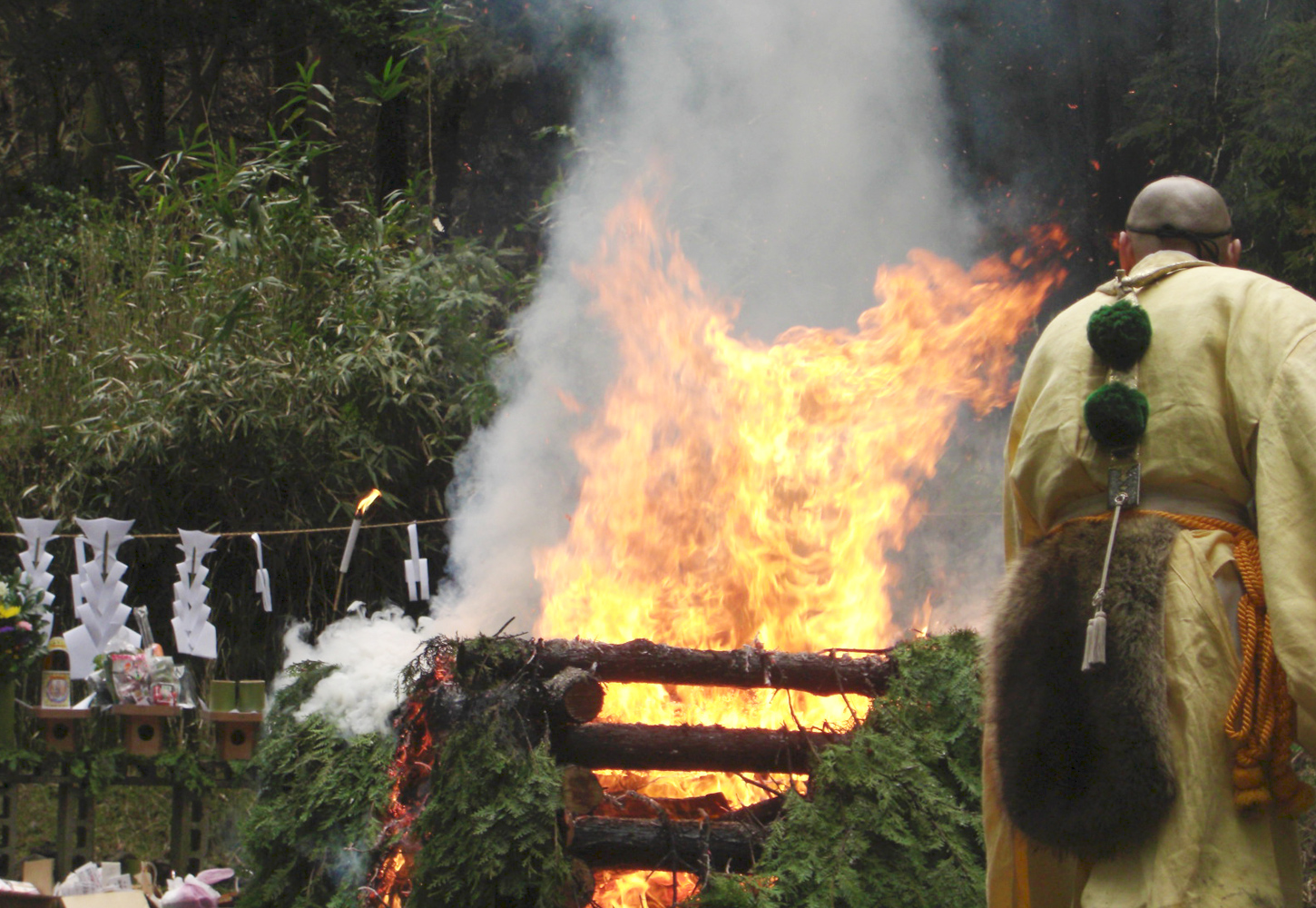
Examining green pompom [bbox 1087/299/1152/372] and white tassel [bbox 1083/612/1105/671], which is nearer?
white tassel [bbox 1083/612/1105/671]

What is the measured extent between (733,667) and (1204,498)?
2380 mm

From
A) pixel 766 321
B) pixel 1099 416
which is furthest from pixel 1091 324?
pixel 766 321

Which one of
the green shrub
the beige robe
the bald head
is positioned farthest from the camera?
the green shrub

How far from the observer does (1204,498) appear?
2.37 m

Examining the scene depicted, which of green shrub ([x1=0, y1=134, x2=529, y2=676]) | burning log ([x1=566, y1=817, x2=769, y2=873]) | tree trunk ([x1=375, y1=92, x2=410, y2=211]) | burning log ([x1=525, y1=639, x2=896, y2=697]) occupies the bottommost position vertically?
burning log ([x1=566, y1=817, x2=769, y2=873])

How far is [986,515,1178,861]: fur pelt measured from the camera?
221 centimetres

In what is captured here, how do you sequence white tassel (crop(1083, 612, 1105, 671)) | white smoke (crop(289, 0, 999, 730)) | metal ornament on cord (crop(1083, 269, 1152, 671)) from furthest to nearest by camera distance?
white smoke (crop(289, 0, 999, 730)), metal ornament on cord (crop(1083, 269, 1152, 671)), white tassel (crop(1083, 612, 1105, 671))

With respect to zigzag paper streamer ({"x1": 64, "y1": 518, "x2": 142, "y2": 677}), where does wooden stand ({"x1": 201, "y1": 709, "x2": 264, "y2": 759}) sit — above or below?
below

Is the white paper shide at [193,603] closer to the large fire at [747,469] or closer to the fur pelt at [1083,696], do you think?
the large fire at [747,469]

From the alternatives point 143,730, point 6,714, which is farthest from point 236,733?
point 6,714

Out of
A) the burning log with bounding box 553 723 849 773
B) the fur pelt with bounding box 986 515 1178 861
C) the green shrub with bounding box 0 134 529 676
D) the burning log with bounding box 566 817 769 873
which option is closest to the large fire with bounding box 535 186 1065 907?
the burning log with bounding box 553 723 849 773

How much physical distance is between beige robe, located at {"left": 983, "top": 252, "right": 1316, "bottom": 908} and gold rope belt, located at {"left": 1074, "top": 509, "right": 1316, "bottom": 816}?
31 millimetres

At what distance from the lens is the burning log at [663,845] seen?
4.25m

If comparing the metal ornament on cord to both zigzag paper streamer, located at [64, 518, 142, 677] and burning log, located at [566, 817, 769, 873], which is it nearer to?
burning log, located at [566, 817, 769, 873]
